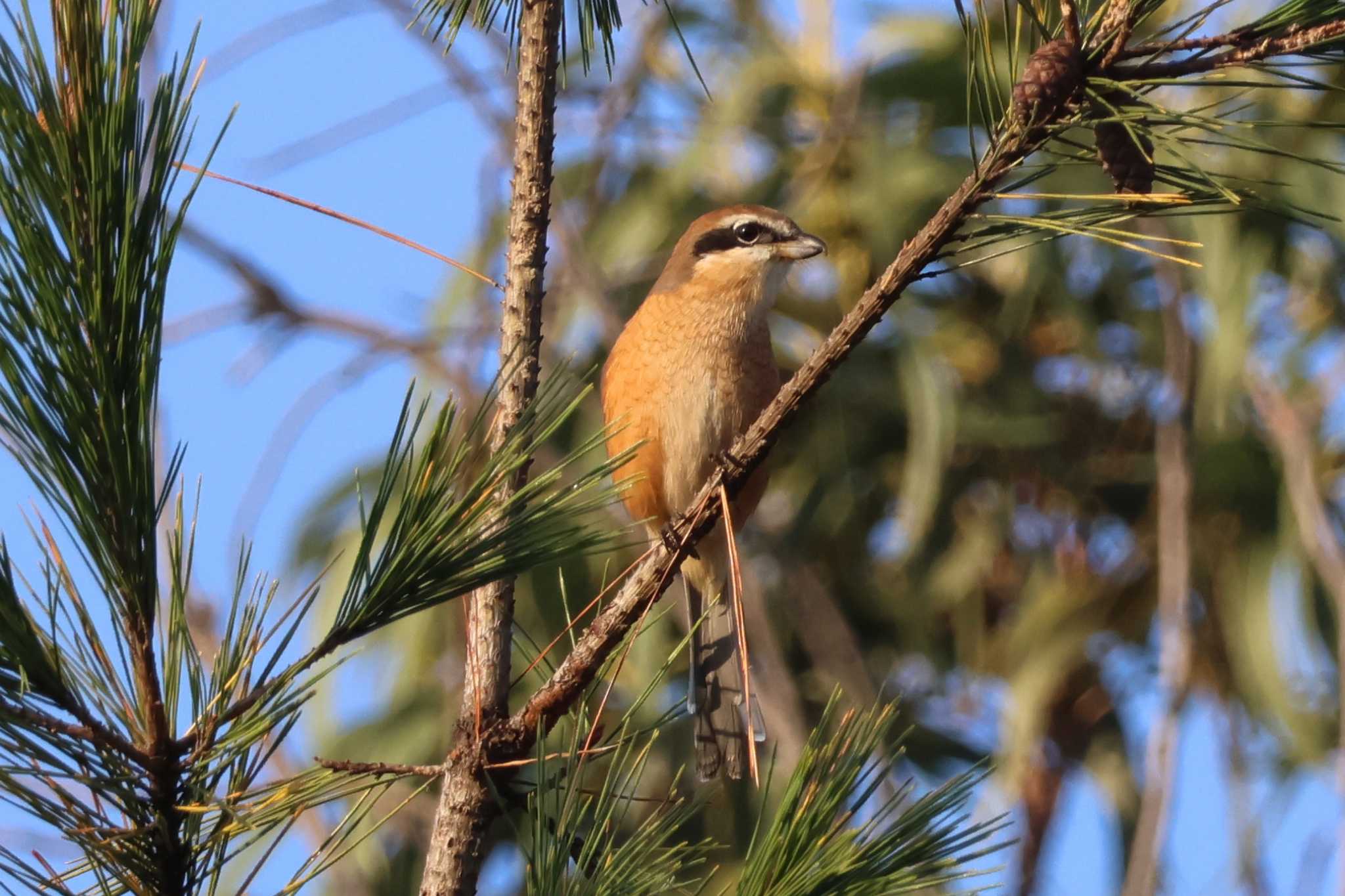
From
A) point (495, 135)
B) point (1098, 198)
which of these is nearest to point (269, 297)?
point (495, 135)

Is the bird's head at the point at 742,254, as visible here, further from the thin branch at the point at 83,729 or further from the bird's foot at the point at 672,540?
the thin branch at the point at 83,729

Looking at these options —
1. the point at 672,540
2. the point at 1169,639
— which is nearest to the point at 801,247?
the point at 1169,639

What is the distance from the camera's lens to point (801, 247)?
378cm

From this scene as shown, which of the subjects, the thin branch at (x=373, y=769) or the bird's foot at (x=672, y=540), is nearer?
the thin branch at (x=373, y=769)

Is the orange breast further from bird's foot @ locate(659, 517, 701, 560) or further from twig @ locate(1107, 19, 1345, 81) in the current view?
twig @ locate(1107, 19, 1345, 81)

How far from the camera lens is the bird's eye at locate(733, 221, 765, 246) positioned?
3.86 meters

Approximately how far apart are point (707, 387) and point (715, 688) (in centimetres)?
76

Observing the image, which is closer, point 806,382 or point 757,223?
point 806,382

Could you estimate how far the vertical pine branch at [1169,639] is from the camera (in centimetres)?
343

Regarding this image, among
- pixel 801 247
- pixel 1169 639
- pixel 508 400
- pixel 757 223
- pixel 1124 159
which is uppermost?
pixel 757 223

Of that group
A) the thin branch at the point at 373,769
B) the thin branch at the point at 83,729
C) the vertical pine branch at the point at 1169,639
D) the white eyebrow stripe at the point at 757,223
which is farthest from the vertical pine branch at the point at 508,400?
the vertical pine branch at the point at 1169,639

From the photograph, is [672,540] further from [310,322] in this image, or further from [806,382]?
[310,322]

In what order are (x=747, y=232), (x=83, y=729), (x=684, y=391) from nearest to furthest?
(x=83, y=729), (x=684, y=391), (x=747, y=232)

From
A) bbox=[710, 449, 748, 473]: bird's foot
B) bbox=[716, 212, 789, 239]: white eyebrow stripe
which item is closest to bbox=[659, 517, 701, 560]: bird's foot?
bbox=[710, 449, 748, 473]: bird's foot
